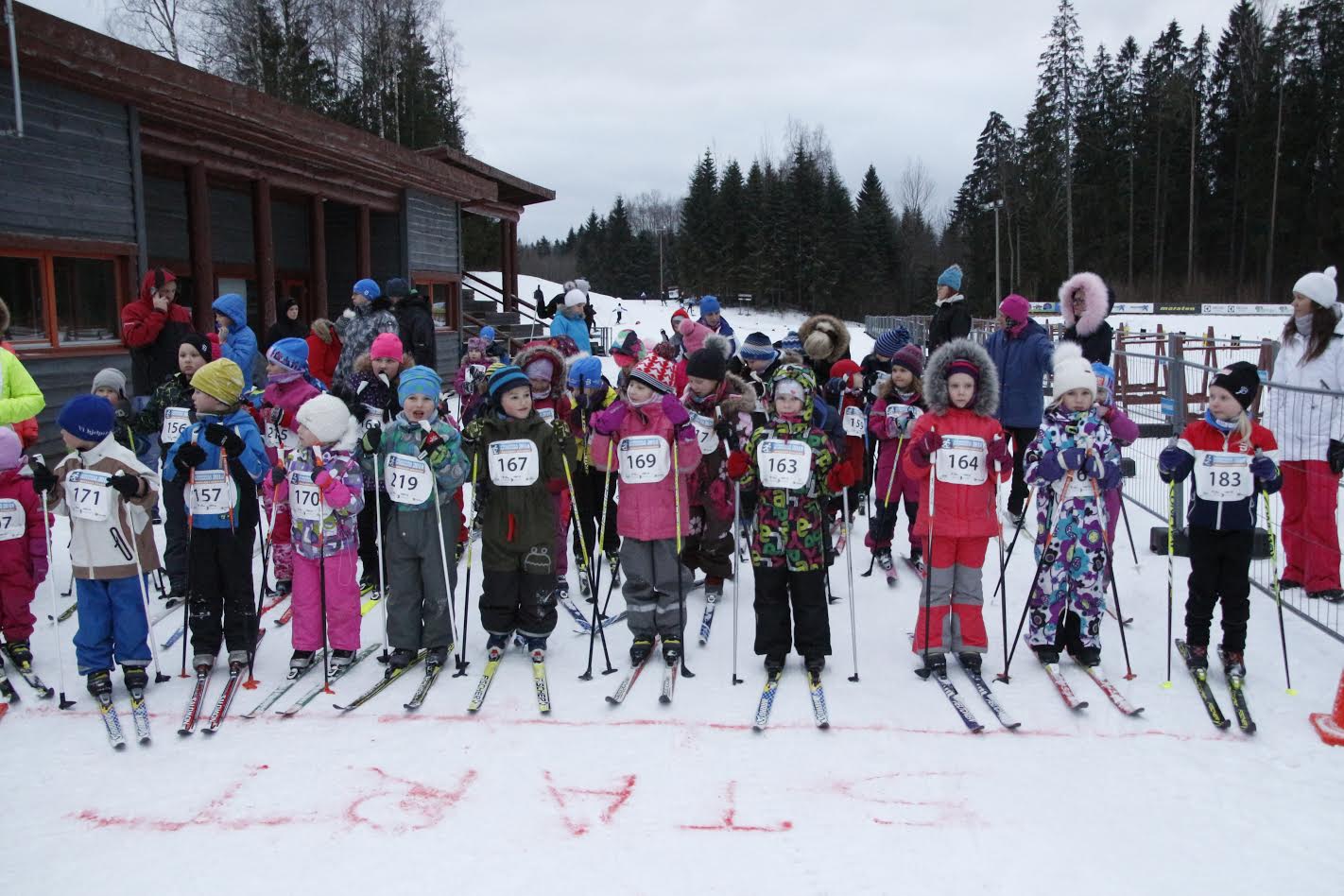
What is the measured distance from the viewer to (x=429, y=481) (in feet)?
16.0

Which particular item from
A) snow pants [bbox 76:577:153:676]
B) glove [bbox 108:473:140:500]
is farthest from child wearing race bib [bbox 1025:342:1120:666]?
snow pants [bbox 76:577:153:676]

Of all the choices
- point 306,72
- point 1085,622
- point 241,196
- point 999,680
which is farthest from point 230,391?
point 306,72

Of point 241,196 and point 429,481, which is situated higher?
point 241,196

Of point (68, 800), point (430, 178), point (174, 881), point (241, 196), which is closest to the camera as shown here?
point (174, 881)

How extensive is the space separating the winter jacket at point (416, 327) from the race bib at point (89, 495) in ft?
13.2

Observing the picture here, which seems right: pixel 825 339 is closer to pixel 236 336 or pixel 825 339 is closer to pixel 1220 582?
pixel 1220 582

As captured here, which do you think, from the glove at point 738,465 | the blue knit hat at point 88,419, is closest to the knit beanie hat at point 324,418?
the blue knit hat at point 88,419

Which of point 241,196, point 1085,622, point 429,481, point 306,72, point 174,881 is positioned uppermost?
point 306,72

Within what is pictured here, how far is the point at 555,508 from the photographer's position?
527 centimetres

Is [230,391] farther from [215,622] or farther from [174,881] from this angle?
[174,881]

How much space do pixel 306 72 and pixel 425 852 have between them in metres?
29.3

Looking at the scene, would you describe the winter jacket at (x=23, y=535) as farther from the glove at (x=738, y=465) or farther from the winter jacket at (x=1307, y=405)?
the winter jacket at (x=1307, y=405)

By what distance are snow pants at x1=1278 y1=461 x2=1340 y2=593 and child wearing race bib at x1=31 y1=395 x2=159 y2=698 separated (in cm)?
677

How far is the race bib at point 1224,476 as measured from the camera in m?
4.54
